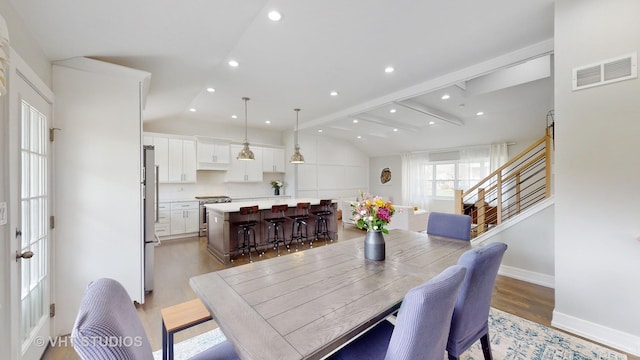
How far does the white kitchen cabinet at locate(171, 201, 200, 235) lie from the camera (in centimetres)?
588

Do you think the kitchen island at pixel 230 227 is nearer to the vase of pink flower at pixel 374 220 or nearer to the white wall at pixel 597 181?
the vase of pink flower at pixel 374 220

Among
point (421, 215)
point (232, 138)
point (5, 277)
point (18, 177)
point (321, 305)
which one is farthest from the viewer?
point (232, 138)

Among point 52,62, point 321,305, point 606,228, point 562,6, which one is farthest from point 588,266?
point 52,62

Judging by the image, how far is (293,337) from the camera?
3.21 ft

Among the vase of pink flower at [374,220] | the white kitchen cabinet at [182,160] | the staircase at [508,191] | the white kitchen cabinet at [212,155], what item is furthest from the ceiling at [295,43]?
the vase of pink flower at [374,220]

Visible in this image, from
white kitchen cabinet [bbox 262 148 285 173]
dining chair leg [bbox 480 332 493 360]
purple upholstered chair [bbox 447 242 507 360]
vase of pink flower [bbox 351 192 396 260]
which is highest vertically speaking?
white kitchen cabinet [bbox 262 148 285 173]

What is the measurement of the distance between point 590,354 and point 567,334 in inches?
9.9

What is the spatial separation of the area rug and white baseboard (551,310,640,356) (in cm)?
8

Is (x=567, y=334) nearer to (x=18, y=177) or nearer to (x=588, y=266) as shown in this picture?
(x=588, y=266)

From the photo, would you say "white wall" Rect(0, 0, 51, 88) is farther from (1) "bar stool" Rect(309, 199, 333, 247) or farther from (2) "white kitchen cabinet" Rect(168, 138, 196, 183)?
(1) "bar stool" Rect(309, 199, 333, 247)

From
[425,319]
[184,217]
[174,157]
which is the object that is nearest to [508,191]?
[425,319]

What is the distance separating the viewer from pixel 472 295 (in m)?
1.45

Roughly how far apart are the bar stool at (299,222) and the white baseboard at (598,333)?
12.4 feet

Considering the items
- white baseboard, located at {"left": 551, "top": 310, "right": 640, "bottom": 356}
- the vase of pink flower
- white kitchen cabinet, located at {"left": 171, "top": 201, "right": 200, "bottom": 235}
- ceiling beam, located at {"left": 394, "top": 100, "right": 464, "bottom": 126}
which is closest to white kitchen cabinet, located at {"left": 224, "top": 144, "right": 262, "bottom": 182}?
white kitchen cabinet, located at {"left": 171, "top": 201, "right": 200, "bottom": 235}
